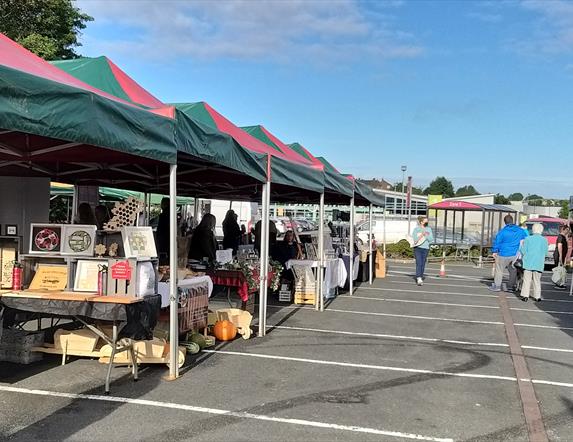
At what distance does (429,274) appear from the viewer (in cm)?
1814

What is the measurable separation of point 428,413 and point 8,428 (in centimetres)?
344

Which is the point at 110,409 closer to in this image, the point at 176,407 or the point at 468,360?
the point at 176,407

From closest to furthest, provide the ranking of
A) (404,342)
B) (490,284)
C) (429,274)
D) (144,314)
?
1. (144,314)
2. (404,342)
3. (490,284)
4. (429,274)

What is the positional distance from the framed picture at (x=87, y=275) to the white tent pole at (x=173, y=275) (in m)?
0.65

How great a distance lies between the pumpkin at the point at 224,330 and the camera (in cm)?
744

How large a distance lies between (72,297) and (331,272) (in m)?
6.92

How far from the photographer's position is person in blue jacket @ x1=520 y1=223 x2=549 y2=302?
12297 mm

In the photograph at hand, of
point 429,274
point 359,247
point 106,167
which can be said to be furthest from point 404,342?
point 429,274

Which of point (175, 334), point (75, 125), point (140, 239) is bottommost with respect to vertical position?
point (175, 334)

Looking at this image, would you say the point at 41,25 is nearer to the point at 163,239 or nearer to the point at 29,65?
the point at 163,239

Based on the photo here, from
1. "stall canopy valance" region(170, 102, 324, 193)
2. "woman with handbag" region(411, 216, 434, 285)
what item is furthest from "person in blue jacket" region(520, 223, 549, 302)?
"stall canopy valance" region(170, 102, 324, 193)

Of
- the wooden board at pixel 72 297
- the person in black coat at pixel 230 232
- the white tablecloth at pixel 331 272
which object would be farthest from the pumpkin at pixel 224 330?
the person in black coat at pixel 230 232

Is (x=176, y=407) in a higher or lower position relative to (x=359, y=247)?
lower

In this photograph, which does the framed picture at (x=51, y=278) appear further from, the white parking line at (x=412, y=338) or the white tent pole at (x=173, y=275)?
the white parking line at (x=412, y=338)
